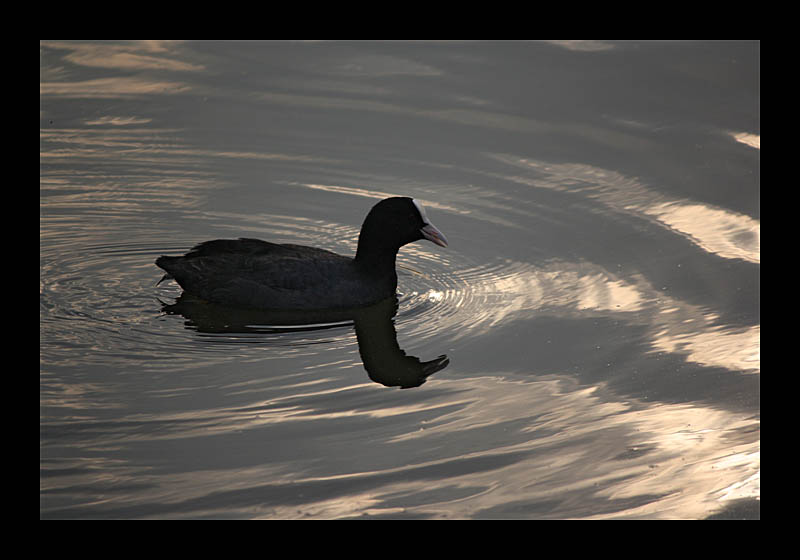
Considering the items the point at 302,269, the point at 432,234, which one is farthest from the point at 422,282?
the point at 302,269

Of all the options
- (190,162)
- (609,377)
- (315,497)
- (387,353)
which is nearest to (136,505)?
(315,497)

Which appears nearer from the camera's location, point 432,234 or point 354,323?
point 354,323

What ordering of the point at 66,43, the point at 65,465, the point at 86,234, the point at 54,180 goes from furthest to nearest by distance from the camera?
the point at 66,43, the point at 54,180, the point at 86,234, the point at 65,465

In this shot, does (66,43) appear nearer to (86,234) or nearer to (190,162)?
(190,162)

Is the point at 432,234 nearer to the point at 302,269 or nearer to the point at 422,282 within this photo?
the point at 422,282

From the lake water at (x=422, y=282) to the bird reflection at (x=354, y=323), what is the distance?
42 millimetres

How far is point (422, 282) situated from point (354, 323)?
899 mm

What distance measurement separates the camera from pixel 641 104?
465 inches

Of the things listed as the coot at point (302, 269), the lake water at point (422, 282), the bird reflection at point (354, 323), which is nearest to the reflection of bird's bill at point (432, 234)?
the coot at point (302, 269)

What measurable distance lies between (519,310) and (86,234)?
11.5ft

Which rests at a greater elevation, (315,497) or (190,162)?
(190,162)

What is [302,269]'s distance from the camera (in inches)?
318

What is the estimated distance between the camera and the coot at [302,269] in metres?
8.06

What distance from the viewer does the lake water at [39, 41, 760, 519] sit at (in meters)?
6.11
